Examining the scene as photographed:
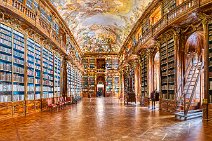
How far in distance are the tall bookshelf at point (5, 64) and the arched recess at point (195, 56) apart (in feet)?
24.3

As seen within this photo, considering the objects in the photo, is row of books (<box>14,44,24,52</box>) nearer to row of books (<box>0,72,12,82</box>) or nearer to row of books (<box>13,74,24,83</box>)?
row of books (<box>13,74,24,83</box>)

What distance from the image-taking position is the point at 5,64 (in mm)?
9852

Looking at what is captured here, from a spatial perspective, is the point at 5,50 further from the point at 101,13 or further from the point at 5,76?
the point at 101,13

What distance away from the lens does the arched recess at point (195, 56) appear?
11.9 meters

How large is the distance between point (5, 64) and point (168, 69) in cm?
762

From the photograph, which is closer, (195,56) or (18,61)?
(18,61)

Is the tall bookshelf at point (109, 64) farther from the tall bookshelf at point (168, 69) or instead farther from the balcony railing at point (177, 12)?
the tall bookshelf at point (168, 69)

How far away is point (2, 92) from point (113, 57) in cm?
3266

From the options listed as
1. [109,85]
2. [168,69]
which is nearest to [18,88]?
[168,69]

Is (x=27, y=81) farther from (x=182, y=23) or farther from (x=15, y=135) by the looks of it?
(x=182, y=23)

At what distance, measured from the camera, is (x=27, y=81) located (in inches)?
464

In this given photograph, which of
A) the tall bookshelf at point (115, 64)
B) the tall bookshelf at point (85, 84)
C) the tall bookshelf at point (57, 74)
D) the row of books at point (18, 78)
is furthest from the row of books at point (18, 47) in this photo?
the tall bookshelf at point (115, 64)

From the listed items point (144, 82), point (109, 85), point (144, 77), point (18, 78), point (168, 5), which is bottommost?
point (109, 85)

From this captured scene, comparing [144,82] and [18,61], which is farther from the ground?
[18,61]
